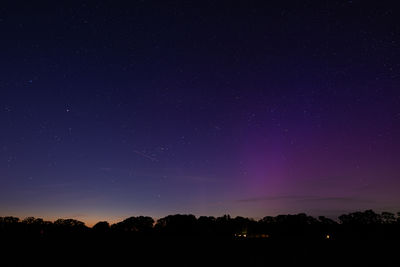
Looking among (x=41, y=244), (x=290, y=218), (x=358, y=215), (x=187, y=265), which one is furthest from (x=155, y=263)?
(x=358, y=215)

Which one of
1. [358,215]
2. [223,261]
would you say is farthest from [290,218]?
[223,261]

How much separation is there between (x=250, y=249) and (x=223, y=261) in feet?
13.8

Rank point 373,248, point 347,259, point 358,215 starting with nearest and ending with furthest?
point 347,259, point 373,248, point 358,215

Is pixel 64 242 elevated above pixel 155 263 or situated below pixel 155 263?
above

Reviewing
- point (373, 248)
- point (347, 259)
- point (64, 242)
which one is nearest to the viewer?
point (347, 259)

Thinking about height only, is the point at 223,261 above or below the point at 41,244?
below

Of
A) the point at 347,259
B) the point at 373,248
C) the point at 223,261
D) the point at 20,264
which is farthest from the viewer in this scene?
the point at 373,248

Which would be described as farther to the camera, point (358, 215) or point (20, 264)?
point (358, 215)

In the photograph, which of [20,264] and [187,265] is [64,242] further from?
[187,265]

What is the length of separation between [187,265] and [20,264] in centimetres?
637

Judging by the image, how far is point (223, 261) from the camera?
1386 centimetres

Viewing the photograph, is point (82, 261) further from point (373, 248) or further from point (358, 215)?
point (358, 215)

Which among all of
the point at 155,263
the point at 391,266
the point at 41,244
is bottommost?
the point at 391,266

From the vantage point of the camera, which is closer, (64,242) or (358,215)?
(64,242)
